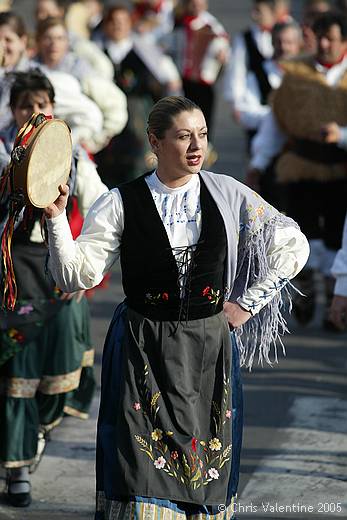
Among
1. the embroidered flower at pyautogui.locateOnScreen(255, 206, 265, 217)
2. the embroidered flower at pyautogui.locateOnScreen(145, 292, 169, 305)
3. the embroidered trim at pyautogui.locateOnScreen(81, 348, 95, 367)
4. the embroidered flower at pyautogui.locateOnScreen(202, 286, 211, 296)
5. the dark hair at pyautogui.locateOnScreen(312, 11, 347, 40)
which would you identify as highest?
the dark hair at pyautogui.locateOnScreen(312, 11, 347, 40)

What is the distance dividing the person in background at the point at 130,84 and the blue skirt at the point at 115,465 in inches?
250

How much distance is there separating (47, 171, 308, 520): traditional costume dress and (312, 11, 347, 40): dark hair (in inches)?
141

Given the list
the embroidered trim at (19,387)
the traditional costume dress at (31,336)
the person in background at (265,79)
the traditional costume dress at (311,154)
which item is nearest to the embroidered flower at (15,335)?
the traditional costume dress at (31,336)

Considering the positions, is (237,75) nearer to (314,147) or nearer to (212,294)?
(314,147)

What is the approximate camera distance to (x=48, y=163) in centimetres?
426

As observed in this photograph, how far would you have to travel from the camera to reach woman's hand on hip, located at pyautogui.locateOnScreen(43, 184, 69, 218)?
165 inches

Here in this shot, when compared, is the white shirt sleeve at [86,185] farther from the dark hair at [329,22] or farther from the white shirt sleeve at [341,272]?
the dark hair at [329,22]

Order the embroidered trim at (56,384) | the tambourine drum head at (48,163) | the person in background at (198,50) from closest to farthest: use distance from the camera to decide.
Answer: the tambourine drum head at (48,163)
the embroidered trim at (56,384)
the person in background at (198,50)

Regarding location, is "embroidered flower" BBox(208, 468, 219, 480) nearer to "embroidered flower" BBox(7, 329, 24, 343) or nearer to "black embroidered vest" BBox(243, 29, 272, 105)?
"embroidered flower" BBox(7, 329, 24, 343)

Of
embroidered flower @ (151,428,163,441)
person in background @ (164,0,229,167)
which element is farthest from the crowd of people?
person in background @ (164,0,229,167)

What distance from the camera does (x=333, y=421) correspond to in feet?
21.5

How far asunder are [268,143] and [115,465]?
4.41 metres

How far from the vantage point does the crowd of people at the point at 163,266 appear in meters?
4.39

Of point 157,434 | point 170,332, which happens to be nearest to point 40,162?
point 170,332
